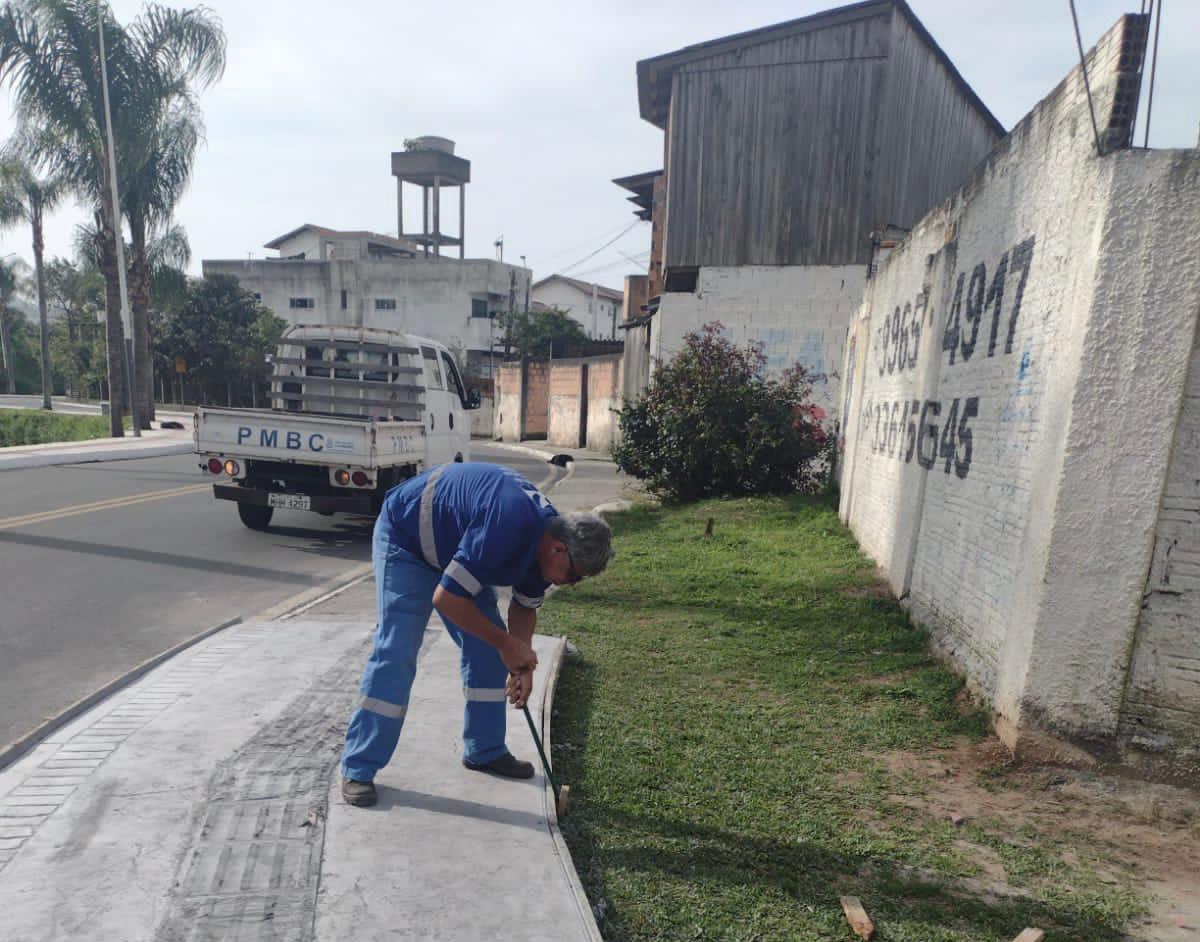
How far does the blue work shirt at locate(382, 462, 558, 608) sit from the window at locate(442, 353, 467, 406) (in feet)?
24.6

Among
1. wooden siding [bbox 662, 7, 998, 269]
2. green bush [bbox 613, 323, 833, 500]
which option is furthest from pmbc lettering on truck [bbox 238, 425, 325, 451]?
wooden siding [bbox 662, 7, 998, 269]

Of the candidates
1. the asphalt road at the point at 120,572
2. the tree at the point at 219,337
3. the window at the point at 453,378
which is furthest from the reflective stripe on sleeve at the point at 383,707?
the tree at the point at 219,337

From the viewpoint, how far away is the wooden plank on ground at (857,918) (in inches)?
100

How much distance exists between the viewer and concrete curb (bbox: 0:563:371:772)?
3.45 metres

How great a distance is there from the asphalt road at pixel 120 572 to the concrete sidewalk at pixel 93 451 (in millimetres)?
2755

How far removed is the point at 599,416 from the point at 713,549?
1470cm

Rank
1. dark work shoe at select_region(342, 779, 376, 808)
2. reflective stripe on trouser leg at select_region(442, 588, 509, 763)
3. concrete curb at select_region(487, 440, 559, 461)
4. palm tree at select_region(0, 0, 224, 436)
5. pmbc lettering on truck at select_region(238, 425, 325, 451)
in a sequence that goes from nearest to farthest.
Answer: dark work shoe at select_region(342, 779, 376, 808) < reflective stripe on trouser leg at select_region(442, 588, 509, 763) < pmbc lettering on truck at select_region(238, 425, 325, 451) < palm tree at select_region(0, 0, 224, 436) < concrete curb at select_region(487, 440, 559, 461)

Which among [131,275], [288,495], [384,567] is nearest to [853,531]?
[288,495]

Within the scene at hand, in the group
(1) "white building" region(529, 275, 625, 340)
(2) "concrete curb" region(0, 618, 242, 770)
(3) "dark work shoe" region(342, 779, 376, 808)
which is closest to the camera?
(3) "dark work shoe" region(342, 779, 376, 808)

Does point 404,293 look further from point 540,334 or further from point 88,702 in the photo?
point 88,702

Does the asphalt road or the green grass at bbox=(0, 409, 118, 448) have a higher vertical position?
the asphalt road

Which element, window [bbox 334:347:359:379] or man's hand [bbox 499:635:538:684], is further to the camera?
window [bbox 334:347:359:379]

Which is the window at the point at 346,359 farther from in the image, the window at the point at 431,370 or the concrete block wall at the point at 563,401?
the concrete block wall at the point at 563,401

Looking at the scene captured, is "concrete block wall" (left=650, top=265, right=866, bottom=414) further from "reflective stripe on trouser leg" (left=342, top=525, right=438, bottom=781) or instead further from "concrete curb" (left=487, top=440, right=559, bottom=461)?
"reflective stripe on trouser leg" (left=342, top=525, right=438, bottom=781)
